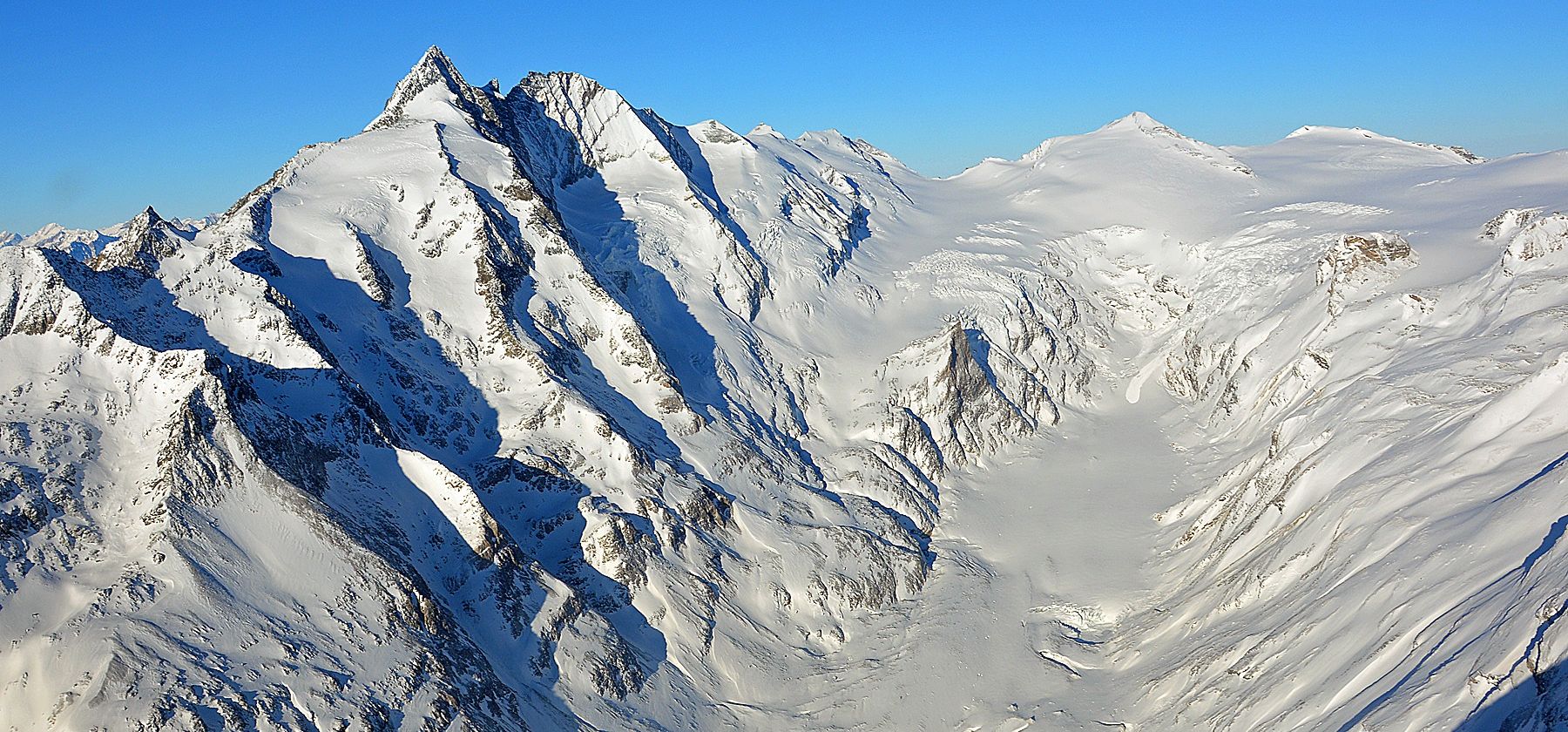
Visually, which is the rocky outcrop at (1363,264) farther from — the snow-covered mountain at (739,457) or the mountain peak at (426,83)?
the mountain peak at (426,83)

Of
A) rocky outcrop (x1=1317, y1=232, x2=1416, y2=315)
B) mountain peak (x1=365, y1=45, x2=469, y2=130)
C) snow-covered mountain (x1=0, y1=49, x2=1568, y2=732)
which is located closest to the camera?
snow-covered mountain (x1=0, y1=49, x2=1568, y2=732)

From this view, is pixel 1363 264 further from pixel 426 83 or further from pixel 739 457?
pixel 426 83

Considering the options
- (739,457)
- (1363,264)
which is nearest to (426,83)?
(739,457)

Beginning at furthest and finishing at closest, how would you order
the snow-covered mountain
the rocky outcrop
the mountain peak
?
the mountain peak
the rocky outcrop
the snow-covered mountain

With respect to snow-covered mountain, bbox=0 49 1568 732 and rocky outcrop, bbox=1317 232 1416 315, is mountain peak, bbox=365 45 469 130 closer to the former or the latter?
snow-covered mountain, bbox=0 49 1568 732

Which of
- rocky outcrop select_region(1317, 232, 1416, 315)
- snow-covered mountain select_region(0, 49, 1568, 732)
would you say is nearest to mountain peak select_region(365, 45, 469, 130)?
snow-covered mountain select_region(0, 49, 1568, 732)

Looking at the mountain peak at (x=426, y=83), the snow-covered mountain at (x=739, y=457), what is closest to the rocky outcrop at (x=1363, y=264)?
the snow-covered mountain at (x=739, y=457)

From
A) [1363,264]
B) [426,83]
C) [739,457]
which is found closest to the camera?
[739,457]

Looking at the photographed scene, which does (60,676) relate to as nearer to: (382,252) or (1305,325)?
(382,252)

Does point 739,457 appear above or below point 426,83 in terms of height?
below
